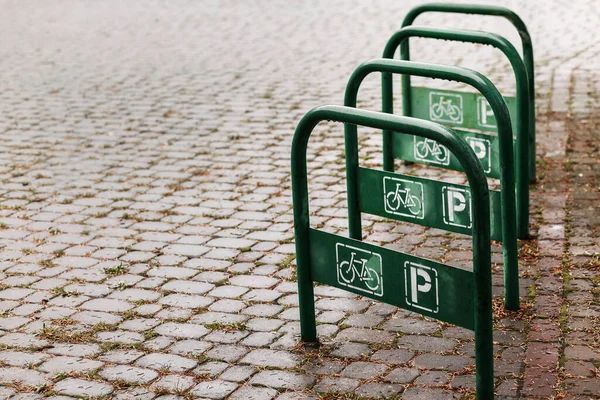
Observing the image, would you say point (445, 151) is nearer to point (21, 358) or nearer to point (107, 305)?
point (107, 305)

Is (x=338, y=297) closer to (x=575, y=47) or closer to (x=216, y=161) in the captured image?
(x=216, y=161)

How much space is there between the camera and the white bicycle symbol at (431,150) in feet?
18.7

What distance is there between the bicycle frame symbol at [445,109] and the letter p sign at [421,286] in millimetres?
2462

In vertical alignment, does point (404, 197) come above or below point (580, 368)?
above

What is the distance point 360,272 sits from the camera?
165 inches

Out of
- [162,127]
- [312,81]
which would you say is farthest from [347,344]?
[312,81]

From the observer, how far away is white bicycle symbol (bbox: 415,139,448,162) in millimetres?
5695

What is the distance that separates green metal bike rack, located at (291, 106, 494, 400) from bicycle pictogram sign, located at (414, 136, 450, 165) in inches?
45.6

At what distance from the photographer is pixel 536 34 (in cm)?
1164

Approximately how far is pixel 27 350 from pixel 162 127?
429 centimetres

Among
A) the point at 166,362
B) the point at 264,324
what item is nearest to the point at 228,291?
the point at 264,324

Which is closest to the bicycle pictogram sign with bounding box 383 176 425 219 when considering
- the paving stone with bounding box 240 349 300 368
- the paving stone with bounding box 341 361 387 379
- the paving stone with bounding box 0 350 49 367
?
the paving stone with bounding box 341 361 387 379

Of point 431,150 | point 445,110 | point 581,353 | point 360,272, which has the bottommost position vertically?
point 581,353

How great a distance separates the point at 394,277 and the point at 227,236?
2.11 metres
